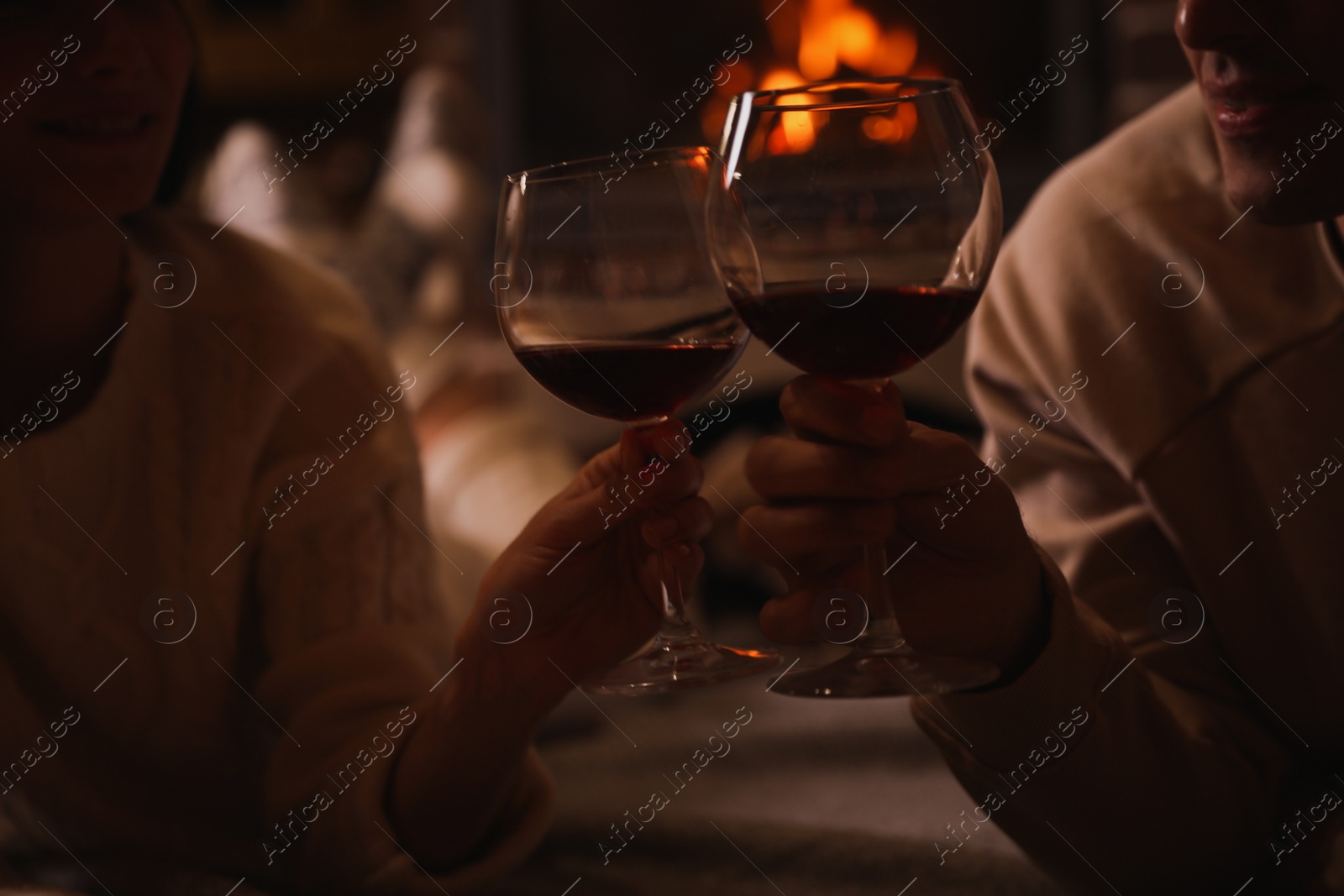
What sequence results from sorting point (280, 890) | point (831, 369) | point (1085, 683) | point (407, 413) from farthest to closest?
point (407, 413) < point (280, 890) < point (1085, 683) < point (831, 369)

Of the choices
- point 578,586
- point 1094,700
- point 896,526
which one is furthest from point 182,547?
point 1094,700

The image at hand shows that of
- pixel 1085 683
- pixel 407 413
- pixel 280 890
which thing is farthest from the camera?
pixel 407 413

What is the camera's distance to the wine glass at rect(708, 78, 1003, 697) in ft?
2.01

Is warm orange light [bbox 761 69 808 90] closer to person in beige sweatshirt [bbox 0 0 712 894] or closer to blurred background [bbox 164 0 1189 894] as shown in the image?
blurred background [bbox 164 0 1189 894]

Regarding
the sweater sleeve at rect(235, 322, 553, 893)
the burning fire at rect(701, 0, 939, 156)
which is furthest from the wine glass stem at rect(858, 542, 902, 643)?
the burning fire at rect(701, 0, 939, 156)

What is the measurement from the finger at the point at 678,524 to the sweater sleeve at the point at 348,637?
25 cm

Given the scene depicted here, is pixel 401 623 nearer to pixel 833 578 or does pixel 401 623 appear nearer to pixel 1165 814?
pixel 833 578

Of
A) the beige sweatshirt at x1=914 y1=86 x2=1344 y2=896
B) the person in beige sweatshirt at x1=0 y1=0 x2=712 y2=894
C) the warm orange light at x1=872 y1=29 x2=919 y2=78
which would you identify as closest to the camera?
the beige sweatshirt at x1=914 y1=86 x2=1344 y2=896

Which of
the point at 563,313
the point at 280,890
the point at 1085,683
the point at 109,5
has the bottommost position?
the point at 1085,683

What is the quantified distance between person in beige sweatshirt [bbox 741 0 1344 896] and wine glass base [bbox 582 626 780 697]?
0.16ft

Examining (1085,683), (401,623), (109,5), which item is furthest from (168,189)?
(1085,683)

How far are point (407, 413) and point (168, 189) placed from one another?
0.35 m

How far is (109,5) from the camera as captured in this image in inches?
39.5

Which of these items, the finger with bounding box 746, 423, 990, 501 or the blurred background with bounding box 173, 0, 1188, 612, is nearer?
the finger with bounding box 746, 423, 990, 501
